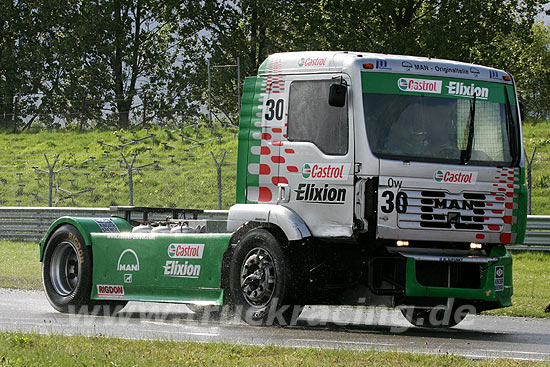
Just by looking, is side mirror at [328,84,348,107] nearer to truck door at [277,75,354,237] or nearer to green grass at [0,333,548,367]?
truck door at [277,75,354,237]

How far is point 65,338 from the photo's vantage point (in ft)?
31.4

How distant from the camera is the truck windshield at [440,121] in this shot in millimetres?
11180

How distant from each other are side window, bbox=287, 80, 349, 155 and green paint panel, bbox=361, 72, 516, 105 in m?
0.43

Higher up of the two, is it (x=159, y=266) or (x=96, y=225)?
(x=96, y=225)

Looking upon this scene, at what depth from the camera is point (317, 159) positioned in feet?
37.5

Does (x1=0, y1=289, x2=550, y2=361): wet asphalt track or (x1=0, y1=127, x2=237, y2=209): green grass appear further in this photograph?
(x1=0, y1=127, x2=237, y2=209): green grass

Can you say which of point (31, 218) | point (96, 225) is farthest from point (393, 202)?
point (31, 218)

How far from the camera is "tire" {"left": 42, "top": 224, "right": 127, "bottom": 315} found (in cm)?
1368

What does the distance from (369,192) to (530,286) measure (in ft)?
24.5

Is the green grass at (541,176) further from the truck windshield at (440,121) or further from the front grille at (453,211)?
the front grille at (453,211)

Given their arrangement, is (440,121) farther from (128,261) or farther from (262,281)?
(128,261)

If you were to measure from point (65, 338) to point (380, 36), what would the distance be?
27846 mm

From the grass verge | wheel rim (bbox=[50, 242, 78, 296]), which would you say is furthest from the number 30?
wheel rim (bbox=[50, 242, 78, 296])

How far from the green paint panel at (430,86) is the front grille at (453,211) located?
113cm
